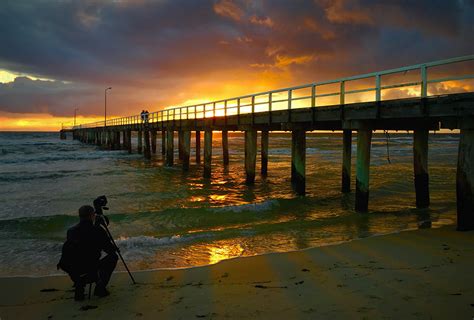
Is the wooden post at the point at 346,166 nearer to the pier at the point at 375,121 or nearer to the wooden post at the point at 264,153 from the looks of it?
the pier at the point at 375,121

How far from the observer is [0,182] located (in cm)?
1980

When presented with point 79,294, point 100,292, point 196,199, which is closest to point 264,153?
point 196,199

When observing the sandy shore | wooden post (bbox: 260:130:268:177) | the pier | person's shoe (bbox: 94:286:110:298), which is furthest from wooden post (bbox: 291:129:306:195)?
person's shoe (bbox: 94:286:110:298)

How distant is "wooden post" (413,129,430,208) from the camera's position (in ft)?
37.2

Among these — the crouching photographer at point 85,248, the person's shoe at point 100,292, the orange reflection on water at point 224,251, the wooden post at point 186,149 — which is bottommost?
the orange reflection on water at point 224,251

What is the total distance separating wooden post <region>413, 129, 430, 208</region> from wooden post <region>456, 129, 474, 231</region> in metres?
3.73

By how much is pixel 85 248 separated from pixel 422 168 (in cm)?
1044

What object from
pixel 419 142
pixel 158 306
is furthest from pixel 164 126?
pixel 158 306

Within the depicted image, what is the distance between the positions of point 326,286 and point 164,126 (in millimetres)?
26405

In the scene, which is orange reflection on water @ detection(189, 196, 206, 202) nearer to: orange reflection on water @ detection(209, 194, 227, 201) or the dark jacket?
orange reflection on water @ detection(209, 194, 227, 201)

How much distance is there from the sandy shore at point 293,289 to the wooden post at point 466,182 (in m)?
0.92

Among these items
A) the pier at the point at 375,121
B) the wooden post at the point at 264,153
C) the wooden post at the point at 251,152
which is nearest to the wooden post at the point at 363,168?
the pier at the point at 375,121

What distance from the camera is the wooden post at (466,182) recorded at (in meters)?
7.57

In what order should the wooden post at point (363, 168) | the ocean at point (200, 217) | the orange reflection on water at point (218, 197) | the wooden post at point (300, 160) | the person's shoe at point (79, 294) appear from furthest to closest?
1. the orange reflection on water at point (218, 197)
2. the wooden post at point (300, 160)
3. the wooden post at point (363, 168)
4. the ocean at point (200, 217)
5. the person's shoe at point (79, 294)
